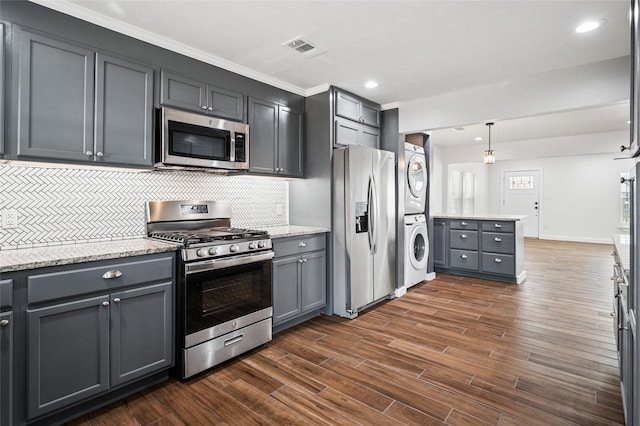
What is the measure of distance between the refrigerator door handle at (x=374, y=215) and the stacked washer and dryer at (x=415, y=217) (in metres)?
0.87

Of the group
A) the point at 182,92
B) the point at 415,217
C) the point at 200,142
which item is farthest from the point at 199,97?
the point at 415,217

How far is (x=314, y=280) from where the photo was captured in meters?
3.38

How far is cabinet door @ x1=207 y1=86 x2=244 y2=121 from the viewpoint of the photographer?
2.79 m

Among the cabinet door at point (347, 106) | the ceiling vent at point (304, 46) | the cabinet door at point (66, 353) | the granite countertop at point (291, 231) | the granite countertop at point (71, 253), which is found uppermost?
the ceiling vent at point (304, 46)

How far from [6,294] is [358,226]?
2.70m

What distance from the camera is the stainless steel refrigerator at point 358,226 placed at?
341 cm

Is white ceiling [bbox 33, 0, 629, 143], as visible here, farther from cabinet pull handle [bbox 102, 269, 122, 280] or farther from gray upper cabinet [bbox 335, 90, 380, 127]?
cabinet pull handle [bbox 102, 269, 122, 280]

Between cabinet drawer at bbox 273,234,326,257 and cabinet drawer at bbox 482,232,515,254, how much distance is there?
2.85 metres

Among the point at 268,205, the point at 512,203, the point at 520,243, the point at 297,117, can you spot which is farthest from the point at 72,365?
the point at 512,203

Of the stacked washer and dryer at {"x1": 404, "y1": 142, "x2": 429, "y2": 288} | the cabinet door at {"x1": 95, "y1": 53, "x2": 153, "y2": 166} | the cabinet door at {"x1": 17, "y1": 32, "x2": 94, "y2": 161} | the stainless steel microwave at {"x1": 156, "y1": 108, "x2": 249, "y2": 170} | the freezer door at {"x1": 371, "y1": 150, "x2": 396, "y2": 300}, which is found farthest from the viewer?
Answer: the stacked washer and dryer at {"x1": 404, "y1": 142, "x2": 429, "y2": 288}

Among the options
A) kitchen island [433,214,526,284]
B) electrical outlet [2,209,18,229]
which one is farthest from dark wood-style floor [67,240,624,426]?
electrical outlet [2,209,18,229]

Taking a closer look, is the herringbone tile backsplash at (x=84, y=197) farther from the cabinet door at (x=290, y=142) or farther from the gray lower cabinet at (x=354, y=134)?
the gray lower cabinet at (x=354, y=134)

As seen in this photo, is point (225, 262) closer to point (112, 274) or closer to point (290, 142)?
point (112, 274)

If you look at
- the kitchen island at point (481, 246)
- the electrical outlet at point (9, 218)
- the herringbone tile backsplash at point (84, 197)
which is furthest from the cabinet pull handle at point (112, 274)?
the kitchen island at point (481, 246)
